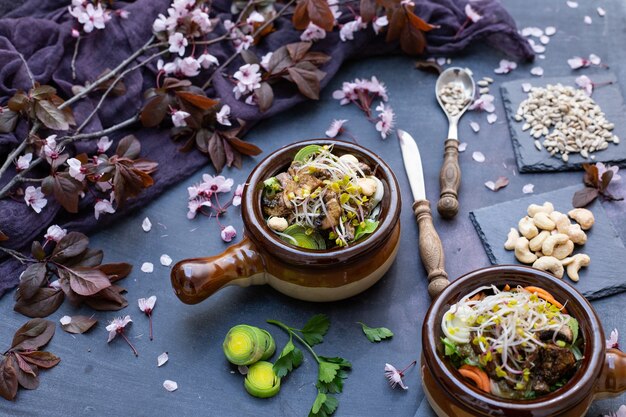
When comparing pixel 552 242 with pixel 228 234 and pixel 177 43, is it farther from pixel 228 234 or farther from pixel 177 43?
pixel 177 43

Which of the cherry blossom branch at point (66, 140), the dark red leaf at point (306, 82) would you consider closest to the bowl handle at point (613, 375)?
A: the dark red leaf at point (306, 82)

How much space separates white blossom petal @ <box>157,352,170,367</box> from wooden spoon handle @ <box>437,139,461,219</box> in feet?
2.22


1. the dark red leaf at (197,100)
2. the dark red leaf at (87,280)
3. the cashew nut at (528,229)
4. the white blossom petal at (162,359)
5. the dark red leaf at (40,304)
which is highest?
the dark red leaf at (197,100)

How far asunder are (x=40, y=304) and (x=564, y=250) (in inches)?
44.3

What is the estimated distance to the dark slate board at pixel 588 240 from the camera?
1567mm

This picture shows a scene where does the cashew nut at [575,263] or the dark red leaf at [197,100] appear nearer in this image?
the cashew nut at [575,263]

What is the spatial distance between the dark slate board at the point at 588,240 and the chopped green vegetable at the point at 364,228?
0.31 metres

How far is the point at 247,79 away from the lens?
1.86 meters

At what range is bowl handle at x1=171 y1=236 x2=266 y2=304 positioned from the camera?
1.49 meters

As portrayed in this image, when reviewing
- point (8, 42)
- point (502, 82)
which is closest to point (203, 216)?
point (8, 42)

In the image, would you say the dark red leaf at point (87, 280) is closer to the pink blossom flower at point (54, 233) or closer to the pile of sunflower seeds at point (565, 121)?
the pink blossom flower at point (54, 233)

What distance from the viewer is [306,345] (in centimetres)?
152

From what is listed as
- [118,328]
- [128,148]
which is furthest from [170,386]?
[128,148]

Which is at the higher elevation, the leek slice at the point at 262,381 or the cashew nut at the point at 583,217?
the cashew nut at the point at 583,217
